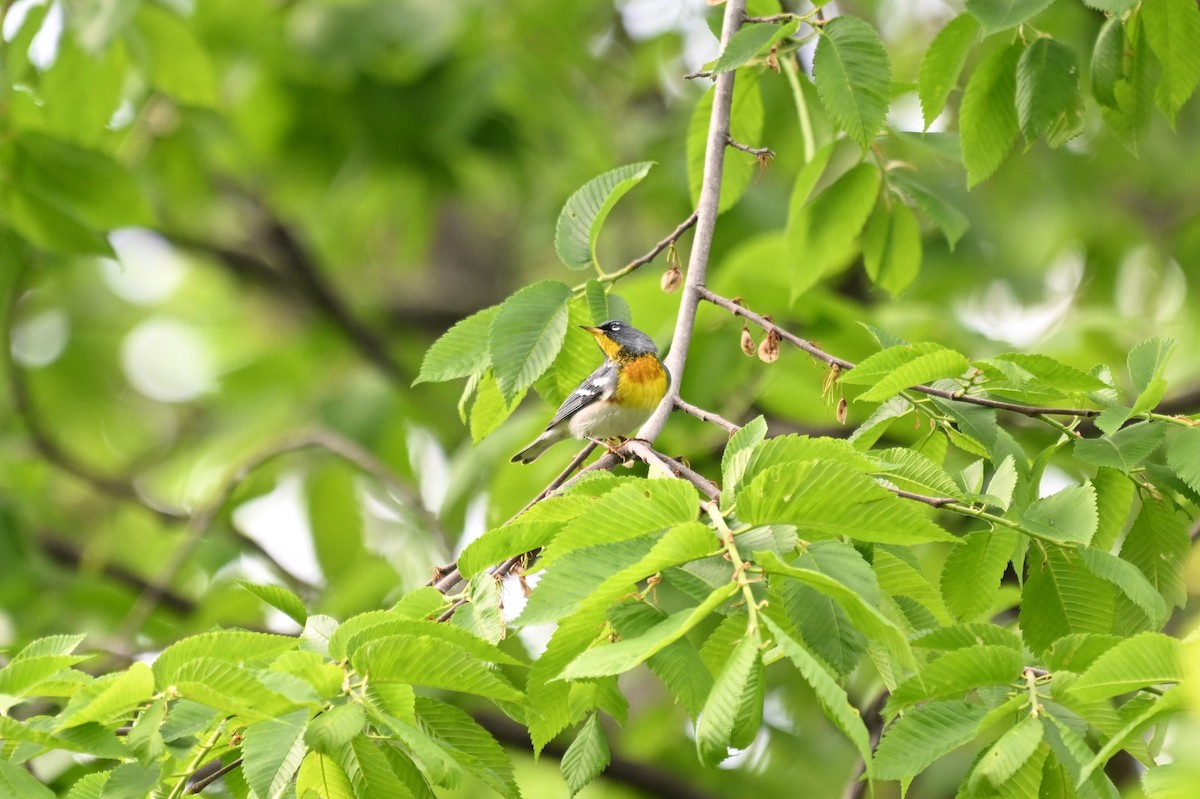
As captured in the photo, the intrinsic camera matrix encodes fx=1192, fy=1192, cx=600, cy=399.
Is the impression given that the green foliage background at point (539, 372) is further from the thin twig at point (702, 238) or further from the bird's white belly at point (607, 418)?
the bird's white belly at point (607, 418)

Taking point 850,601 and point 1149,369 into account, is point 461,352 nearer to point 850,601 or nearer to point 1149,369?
point 850,601

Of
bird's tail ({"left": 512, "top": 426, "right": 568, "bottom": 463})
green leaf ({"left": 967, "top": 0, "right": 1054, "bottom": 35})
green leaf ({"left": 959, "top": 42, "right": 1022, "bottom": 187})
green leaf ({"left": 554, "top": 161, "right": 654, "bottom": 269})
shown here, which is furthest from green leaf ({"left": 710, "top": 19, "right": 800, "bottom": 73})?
bird's tail ({"left": 512, "top": 426, "right": 568, "bottom": 463})

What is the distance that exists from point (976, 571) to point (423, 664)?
120cm

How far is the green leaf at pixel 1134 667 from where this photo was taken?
6.09 feet

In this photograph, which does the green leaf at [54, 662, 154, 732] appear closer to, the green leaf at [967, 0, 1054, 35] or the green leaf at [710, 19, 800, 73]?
the green leaf at [710, 19, 800, 73]

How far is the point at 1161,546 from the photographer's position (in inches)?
106

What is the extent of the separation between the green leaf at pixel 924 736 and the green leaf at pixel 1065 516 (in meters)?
0.45

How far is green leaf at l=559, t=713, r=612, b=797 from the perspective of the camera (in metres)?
2.38

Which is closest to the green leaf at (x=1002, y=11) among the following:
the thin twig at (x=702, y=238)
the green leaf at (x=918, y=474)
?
the thin twig at (x=702, y=238)

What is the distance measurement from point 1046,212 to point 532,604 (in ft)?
27.0

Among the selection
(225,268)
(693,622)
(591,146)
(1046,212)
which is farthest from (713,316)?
(225,268)

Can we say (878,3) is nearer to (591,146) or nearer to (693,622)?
(591,146)

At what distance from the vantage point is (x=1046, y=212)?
9.20m

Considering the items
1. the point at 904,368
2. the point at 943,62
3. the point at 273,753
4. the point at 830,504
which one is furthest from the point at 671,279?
the point at 273,753
